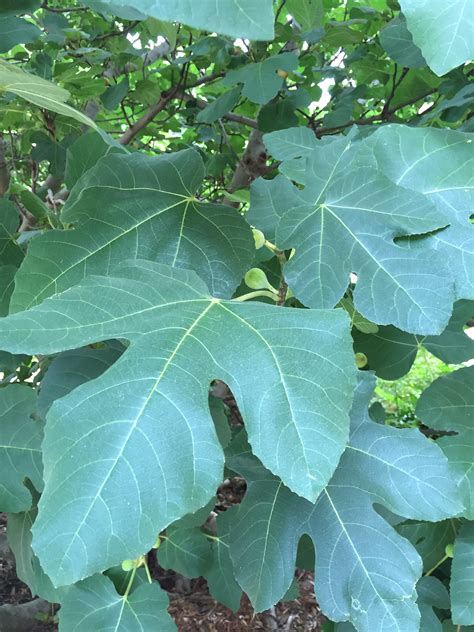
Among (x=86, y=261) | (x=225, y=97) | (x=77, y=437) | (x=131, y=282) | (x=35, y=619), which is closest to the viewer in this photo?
(x=77, y=437)

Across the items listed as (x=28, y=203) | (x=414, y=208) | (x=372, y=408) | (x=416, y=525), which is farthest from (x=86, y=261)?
(x=416, y=525)

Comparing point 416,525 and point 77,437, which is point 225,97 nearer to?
point 416,525

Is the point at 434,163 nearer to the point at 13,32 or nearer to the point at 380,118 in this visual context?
the point at 13,32

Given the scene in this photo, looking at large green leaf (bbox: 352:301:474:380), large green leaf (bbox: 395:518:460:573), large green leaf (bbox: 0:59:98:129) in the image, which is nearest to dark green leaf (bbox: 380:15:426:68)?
large green leaf (bbox: 352:301:474:380)

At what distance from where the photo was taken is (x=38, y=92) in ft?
2.66

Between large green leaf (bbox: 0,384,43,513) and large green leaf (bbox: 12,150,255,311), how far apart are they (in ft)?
0.94

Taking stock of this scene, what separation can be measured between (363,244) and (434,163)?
15cm

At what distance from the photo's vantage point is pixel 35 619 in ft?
7.11

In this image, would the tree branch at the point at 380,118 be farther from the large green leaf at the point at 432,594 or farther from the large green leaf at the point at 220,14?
the large green leaf at the point at 220,14

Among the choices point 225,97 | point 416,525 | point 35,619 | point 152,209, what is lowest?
point 35,619

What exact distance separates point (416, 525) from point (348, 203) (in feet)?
2.14

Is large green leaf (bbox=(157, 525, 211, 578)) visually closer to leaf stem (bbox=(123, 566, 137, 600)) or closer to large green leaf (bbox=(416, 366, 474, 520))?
leaf stem (bbox=(123, 566, 137, 600))

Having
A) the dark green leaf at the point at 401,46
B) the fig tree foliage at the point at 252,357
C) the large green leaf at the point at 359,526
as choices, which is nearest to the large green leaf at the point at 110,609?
the fig tree foliage at the point at 252,357

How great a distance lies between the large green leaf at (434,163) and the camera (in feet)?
2.65
